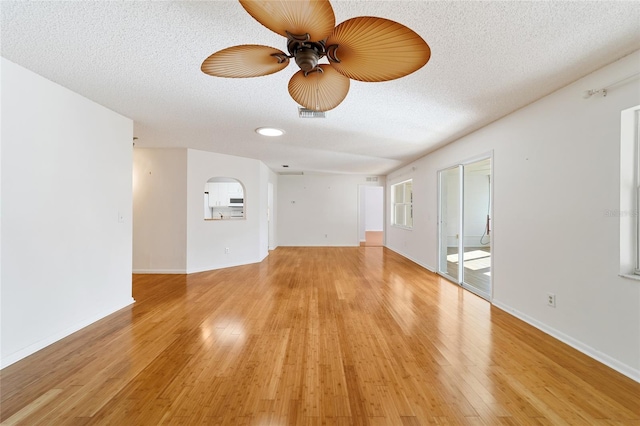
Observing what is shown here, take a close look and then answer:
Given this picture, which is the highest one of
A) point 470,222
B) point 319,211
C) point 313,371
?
point 319,211

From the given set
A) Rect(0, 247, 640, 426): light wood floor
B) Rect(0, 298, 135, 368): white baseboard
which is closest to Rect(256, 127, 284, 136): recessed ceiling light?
Rect(0, 247, 640, 426): light wood floor

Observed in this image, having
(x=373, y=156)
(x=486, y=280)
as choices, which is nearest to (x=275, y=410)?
(x=486, y=280)

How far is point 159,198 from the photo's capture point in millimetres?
4840

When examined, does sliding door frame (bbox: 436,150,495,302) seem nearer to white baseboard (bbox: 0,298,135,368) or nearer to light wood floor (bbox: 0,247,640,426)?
light wood floor (bbox: 0,247,640,426)

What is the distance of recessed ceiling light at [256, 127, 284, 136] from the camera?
11.9ft

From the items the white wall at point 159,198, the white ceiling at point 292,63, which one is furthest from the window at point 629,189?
the white wall at point 159,198

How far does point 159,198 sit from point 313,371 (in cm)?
443

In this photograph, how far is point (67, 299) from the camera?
8.18ft

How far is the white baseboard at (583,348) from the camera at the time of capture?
6.02 feet

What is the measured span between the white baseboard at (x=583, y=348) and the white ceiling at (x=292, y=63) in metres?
2.28

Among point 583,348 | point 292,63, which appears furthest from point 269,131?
point 583,348

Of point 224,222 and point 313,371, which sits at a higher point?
point 224,222

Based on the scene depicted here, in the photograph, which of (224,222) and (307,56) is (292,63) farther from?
(224,222)

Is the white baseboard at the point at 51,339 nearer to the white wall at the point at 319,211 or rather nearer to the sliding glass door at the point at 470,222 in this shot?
the sliding glass door at the point at 470,222
